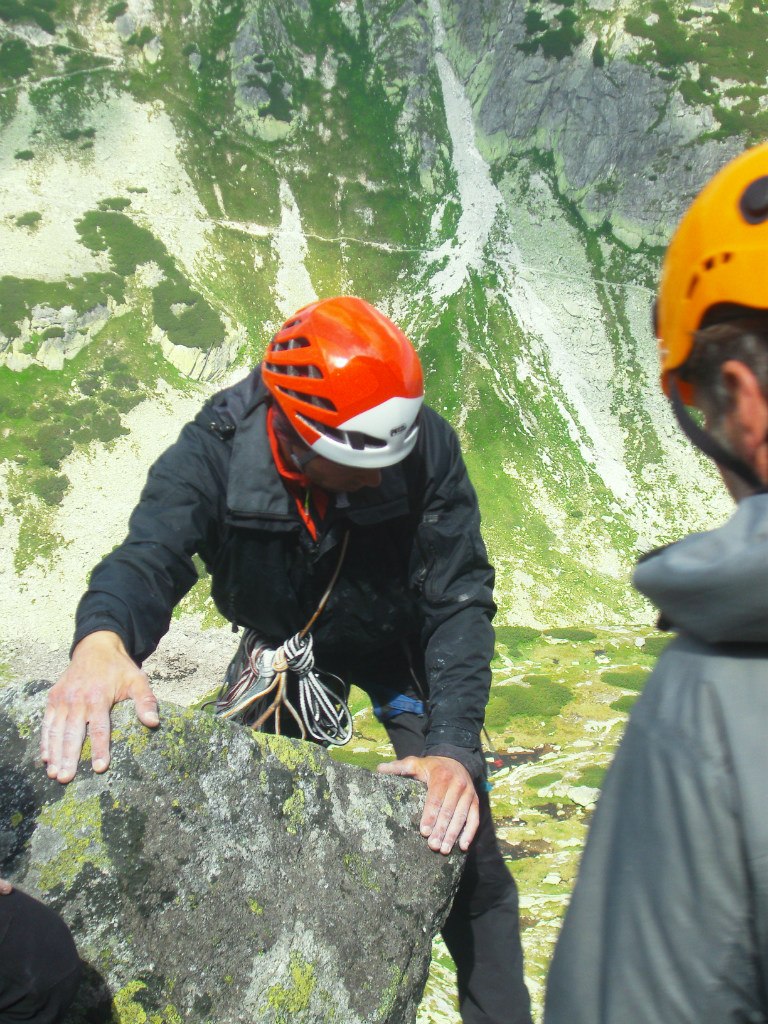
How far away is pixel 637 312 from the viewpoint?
85000 mm

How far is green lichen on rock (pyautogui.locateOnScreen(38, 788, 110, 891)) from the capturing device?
167 inches

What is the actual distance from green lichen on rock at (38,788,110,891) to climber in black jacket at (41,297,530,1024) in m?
1.19

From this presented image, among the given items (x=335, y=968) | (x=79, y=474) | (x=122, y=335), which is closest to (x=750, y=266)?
(x=335, y=968)

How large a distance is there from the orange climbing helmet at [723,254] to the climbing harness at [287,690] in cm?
379

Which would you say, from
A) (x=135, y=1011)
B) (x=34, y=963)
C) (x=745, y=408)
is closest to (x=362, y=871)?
(x=135, y=1011)

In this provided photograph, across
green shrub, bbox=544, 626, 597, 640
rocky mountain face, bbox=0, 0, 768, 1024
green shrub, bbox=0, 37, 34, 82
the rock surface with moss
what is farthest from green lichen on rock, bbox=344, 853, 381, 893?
green shrub, bbox=0, 37, 34, 82

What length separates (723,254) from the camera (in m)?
2.40

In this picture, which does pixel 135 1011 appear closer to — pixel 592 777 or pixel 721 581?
pixel 721 581

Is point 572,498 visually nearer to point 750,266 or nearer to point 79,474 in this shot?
point 79,474

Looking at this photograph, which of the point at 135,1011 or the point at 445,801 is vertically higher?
the point at 445,801

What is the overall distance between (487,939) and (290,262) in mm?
88788

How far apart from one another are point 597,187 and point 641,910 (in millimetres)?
102039

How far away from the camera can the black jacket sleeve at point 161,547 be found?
5.08 meters

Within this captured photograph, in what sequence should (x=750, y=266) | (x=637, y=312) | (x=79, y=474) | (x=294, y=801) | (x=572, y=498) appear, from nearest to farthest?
(x=750, y=266)
(x=294, y=801)
(x=79, y=474)
(x=572, y=498)
(x=637, y=312)
